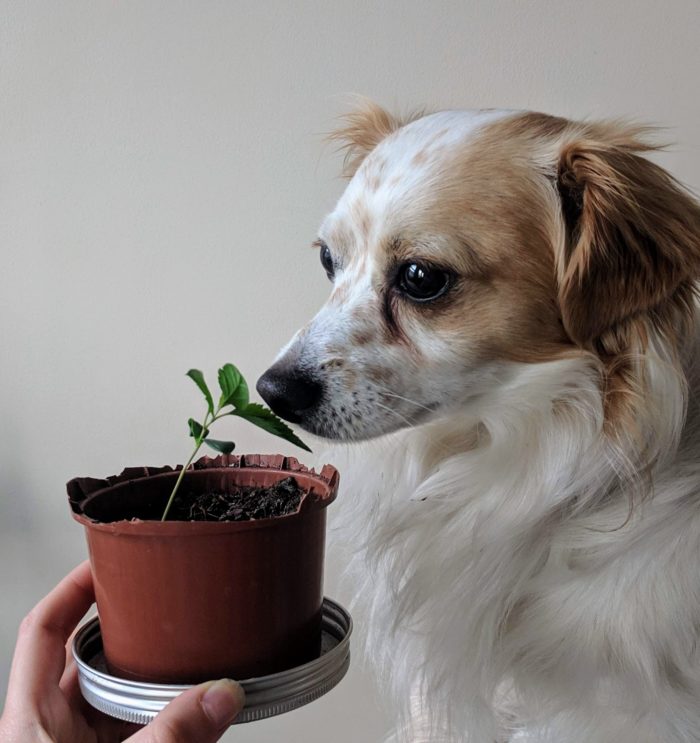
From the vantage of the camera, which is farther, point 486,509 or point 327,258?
point 327,258

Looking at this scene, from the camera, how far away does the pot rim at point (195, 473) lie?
23.3 inches

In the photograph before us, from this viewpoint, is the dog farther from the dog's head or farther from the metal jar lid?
the metal jar lid

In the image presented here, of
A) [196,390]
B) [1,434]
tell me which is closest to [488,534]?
[196,390]

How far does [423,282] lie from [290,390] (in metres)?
0.19

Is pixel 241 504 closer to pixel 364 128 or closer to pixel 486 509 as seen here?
pixel 486 509

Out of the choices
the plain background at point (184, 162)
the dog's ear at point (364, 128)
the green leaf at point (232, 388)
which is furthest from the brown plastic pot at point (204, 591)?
the dog's ear at point (364, 128)

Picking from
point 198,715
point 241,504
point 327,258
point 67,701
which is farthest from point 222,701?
point 327,258

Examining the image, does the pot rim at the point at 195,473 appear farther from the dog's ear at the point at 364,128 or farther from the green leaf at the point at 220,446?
the dog's ear at the point at 364,128

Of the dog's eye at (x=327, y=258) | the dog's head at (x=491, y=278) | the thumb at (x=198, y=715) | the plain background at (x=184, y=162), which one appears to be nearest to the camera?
the thumb at (x=198, y=715)

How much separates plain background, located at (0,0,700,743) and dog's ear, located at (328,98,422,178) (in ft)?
0.63

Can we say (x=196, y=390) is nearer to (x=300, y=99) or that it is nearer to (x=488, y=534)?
(x=300, y=99)

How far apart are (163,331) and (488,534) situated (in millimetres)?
811

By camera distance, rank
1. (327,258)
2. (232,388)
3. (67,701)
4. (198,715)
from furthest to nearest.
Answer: (327,258), (67,701), (232,388), (198,715)

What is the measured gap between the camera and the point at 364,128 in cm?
107
